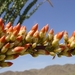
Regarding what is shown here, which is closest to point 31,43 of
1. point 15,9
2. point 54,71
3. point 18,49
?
point 18,49

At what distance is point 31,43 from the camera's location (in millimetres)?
1478

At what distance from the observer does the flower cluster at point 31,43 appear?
1399mm

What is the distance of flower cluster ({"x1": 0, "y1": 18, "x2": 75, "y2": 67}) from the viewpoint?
1399 mm

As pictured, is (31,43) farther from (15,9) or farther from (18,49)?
(15,9)

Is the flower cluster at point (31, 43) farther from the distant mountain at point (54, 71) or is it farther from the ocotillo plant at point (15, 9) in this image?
the distant mountain at point (54, 71)

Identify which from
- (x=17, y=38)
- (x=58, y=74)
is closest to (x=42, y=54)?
(x=17, y=38)

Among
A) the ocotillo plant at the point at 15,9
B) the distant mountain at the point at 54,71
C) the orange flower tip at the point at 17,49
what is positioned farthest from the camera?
the distant mountain at the point at 54,71

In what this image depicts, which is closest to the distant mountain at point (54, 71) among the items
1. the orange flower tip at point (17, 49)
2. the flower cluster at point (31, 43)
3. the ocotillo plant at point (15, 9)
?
the ocotillo plant at point (15, 9)

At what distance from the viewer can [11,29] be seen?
1.50m

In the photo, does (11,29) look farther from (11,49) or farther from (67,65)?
(67,65)

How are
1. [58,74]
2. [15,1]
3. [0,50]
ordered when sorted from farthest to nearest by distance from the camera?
[58,74]
[15,1]
[0,50]

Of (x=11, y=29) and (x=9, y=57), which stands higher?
(x=11, y=29)

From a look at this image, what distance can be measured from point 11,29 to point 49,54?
0.27m

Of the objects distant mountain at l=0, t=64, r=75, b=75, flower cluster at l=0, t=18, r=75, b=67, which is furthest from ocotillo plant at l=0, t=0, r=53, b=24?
distant mountain at l=0, t=64, r=75, b=75
